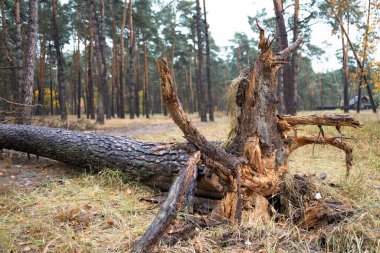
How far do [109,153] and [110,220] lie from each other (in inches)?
72.3

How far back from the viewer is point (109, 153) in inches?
185

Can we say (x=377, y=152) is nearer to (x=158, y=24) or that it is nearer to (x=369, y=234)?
(x=369, y=234)

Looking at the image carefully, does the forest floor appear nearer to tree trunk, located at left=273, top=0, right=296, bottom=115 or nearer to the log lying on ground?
the log lying on ground

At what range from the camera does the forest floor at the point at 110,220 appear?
234 cm

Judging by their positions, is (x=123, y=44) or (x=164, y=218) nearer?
(x=164, y=218)

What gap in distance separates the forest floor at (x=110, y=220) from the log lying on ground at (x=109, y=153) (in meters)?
0.20

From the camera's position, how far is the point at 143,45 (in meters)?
29.9

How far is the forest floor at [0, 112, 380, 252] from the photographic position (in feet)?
7.68

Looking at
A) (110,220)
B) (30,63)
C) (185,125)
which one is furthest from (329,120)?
(30,63)

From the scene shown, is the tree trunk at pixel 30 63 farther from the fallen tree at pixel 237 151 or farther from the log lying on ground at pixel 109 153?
the fallen tree at pixel 237 151

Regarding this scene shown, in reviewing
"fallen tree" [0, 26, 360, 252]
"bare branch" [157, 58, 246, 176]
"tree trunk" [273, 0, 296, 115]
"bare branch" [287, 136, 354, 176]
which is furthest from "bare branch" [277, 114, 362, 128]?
"tree trunk" [273, 0, 296, 115]

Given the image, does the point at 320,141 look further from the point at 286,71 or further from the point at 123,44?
the point at 123,44

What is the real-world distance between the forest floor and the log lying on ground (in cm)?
20

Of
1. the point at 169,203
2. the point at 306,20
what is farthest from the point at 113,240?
the point at 306,20
